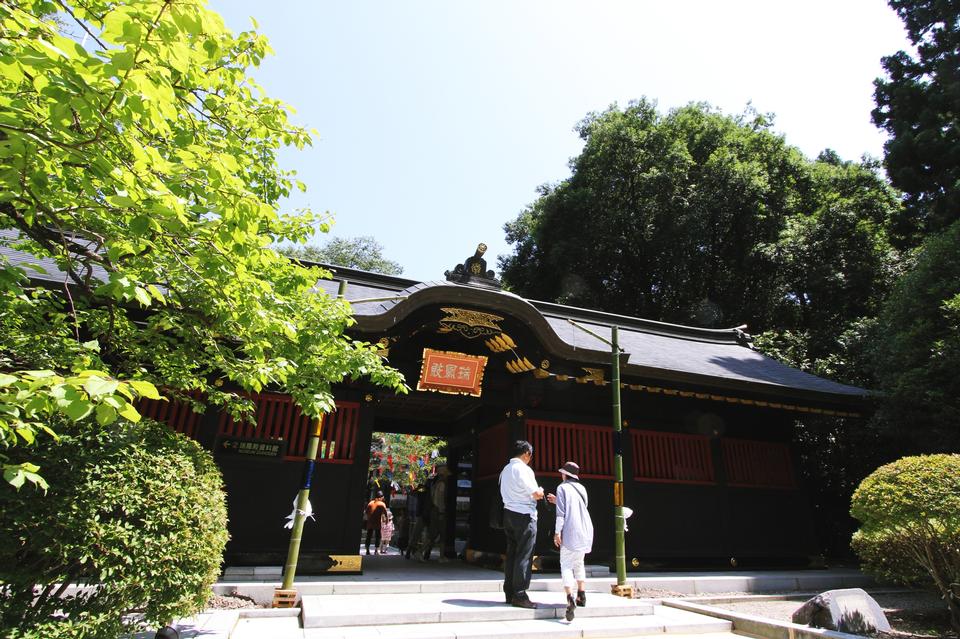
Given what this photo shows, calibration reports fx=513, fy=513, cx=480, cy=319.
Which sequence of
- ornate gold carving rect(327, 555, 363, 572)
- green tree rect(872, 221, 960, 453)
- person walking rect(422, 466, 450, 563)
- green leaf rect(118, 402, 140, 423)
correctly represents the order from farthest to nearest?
person walking rect(422, 466, 450, 563), green tree rect(872, 221, 960, 453), ornate gold carving rect(327, 555, 363, 572), green leaf rect(118, 402, 140, 423)

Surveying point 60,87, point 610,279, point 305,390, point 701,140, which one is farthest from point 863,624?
point 701,140

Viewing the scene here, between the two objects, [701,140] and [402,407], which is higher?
[701,140]

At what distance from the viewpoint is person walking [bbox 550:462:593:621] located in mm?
5684

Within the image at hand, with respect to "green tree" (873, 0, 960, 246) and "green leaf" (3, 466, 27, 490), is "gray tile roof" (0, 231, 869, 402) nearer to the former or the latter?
"green leaf" (3, 466, 27, 490)

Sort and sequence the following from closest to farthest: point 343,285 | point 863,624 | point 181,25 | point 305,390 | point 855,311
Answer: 1. point 181,25
2. point 305,390
3. point 863,624
4. point 343,285
5. point 855,311

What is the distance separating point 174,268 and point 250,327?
2.34 feet

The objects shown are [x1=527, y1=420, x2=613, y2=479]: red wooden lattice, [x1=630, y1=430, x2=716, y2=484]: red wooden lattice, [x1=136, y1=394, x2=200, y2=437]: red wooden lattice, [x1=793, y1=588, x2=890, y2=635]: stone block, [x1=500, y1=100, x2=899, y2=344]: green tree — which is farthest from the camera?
[x1=500, y1=100, x2=899, y2=344]: green tree

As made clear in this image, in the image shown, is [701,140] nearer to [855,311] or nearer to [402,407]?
[855,311]

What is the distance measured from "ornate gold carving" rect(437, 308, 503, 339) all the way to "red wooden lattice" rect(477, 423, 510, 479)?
7.00 ft

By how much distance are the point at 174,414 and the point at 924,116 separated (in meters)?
21.6

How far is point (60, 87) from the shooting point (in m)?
2.17

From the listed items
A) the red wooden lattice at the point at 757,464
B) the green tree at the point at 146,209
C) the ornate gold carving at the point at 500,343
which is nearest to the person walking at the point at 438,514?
the ornate gold carving at the point at 500,343

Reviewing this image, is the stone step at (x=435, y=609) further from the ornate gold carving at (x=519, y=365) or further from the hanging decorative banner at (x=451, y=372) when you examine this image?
the ornate gold carving at (x=519, y=365)

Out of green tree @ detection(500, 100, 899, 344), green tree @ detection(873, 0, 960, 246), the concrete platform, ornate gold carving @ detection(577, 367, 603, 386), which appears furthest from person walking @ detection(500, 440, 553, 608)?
green tree @ detection(500, 100, 899, 344)
